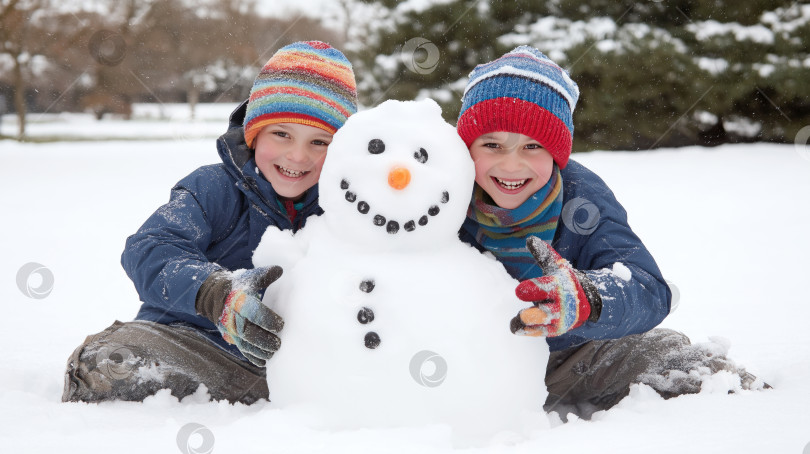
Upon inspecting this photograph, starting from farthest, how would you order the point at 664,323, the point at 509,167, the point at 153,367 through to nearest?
the point at 664,323 < the point at 153,367 < the point at 509,167

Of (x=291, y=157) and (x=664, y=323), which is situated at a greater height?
(x=291, y=157)

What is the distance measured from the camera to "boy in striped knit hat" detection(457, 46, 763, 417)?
1.71 m

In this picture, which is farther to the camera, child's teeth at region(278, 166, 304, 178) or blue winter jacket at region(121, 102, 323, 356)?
child's teeth at region(278, 166, 304, 178)

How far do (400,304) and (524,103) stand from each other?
0.65 m

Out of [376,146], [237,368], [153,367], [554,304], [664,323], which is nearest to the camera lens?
[554,304]

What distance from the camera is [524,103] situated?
1.76 m

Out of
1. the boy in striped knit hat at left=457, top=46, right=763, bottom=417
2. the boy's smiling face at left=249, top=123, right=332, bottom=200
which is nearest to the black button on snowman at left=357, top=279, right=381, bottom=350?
the boy in striped knit hat at left=457, top=46, right=763, bottom=417

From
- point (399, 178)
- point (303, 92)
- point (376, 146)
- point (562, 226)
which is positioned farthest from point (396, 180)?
point (303, 92)

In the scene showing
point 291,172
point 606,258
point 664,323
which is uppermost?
point 291,172

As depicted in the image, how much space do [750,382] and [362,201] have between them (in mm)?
1227

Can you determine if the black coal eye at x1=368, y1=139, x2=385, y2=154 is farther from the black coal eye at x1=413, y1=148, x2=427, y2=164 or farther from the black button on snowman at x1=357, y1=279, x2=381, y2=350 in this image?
the black button on snowman at x1=357, y1=279, x2=381, y2=350

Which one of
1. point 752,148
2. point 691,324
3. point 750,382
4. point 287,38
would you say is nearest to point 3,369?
point 750,382

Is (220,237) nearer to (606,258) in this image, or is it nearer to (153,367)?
(153,367)

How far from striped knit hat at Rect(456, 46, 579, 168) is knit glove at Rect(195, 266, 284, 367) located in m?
0.67
